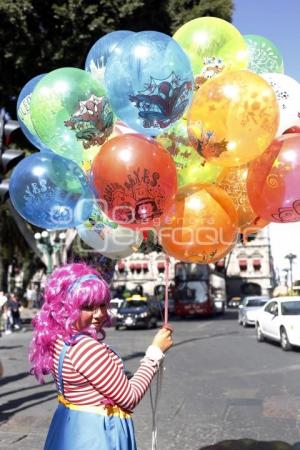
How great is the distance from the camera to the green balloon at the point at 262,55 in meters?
4.71

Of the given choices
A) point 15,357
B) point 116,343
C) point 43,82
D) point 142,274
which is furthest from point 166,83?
point 142,274

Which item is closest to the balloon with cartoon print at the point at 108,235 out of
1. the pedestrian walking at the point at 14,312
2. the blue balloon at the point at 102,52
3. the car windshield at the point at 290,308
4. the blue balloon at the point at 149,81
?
the blue balloon at the point at 149,81

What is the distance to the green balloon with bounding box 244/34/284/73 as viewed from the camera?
471 centimetres

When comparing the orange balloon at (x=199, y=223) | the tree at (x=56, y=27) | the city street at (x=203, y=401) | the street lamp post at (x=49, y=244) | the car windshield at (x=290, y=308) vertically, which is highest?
the tree at (x=56, y=27)

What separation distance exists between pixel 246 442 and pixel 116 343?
11.7 meters

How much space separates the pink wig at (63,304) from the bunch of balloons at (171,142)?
1128 mm

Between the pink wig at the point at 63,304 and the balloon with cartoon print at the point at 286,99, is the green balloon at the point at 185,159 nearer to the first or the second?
the balloon with cartoon print at the point at 286,99

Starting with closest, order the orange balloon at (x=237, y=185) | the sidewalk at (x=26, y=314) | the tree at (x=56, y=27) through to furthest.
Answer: the orange balloon at (x=237, y=185) → the tree at (x=56, y=27) → the sidewalk at (x=26, y=314)

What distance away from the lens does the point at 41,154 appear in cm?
466

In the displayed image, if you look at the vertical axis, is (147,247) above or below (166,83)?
below

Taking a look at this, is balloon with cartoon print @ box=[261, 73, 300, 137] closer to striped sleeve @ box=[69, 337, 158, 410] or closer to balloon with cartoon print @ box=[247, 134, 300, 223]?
balloon with cartoon print @ box=[247, 134, 300, 223]

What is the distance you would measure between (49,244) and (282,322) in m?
14.7

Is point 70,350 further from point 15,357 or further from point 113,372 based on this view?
point 15,357

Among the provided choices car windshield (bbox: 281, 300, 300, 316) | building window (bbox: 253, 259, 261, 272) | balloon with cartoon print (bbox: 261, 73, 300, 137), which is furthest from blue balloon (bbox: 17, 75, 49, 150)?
building window (bbox: 253, 259, 261, 272)
